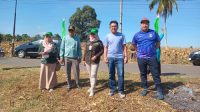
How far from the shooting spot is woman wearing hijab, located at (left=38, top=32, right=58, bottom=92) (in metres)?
11.1

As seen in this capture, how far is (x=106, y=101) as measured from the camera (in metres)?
9.80

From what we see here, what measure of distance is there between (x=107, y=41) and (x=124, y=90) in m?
1.61

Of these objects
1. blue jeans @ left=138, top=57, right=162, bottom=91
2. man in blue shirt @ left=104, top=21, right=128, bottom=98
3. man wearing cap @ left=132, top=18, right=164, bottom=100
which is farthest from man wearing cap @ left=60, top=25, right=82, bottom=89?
blue jeans @ left=138, top=57, right=162, bottom=91

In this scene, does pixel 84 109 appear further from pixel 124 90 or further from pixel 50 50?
pixel 50 50

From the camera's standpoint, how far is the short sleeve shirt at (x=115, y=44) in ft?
31.8

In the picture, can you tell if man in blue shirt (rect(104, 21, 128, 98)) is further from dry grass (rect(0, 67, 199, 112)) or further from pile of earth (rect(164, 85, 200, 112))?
pile of earth (rect(164, 85, 200, 112))

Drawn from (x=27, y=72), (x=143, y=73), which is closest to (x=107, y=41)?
(x=143, y=73)

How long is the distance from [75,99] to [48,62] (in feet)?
5.21

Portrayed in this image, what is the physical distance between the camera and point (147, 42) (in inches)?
379

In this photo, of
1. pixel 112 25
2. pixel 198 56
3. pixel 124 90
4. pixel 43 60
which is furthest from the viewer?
pixel 198 56

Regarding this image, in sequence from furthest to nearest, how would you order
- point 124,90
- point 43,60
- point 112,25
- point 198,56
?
point 198,56
point 43,60
point 124,90
point 112,25

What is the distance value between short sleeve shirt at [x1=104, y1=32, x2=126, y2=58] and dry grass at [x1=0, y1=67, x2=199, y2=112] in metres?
1.14

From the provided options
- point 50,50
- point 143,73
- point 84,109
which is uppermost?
point 50,50

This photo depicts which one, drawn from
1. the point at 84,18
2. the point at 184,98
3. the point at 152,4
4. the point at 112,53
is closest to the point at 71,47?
the point at 112,53
